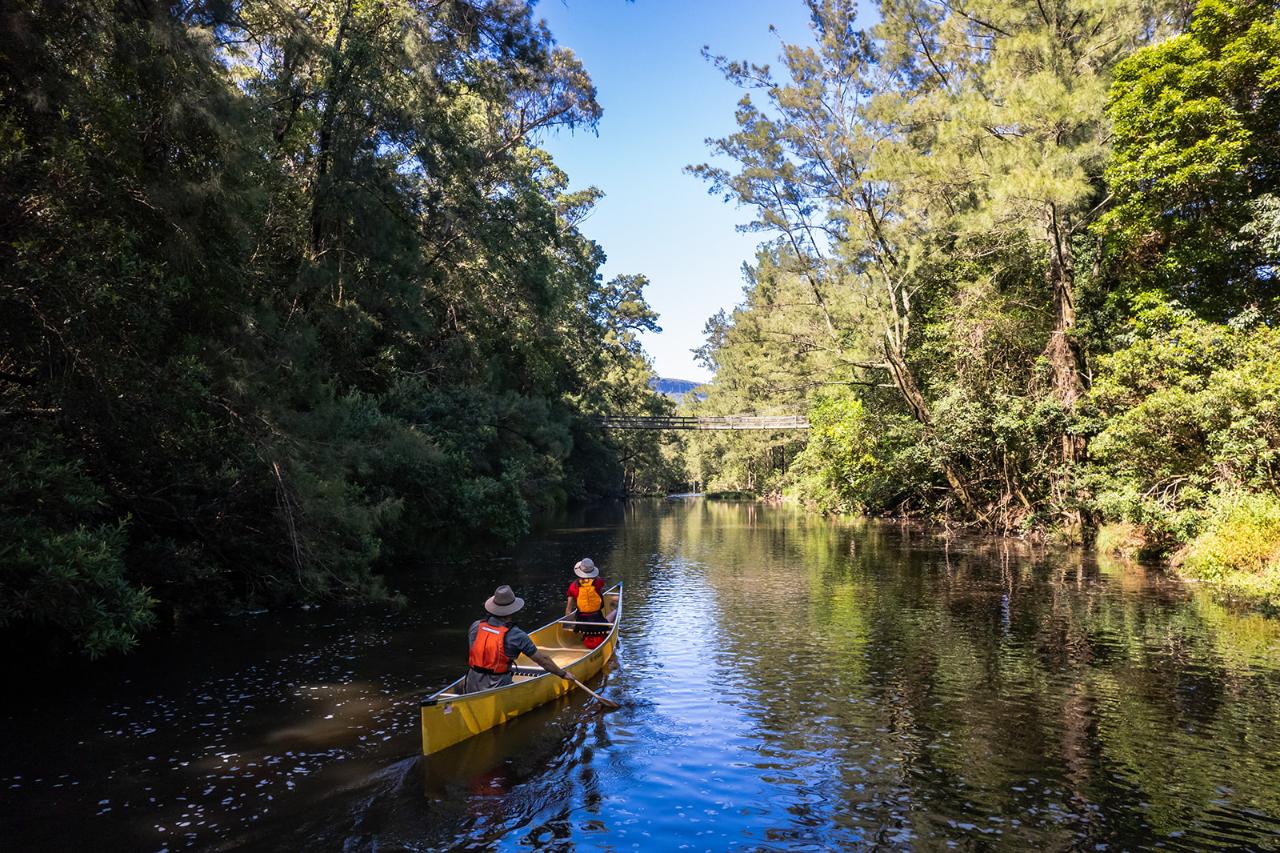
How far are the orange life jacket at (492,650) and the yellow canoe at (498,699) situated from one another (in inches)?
9.8

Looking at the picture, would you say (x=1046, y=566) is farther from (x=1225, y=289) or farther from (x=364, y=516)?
(x=364, y=516)

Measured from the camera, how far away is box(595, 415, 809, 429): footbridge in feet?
187

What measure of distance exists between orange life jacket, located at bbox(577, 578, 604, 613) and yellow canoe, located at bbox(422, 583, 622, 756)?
946mm

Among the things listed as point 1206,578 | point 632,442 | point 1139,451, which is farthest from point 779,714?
point 632,442

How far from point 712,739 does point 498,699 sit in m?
2.47

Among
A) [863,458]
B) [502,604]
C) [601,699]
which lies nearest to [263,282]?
[502,604]

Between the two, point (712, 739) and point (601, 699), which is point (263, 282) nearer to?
point (601, 699)

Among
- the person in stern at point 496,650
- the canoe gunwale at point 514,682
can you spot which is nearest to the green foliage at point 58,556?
the canoe gunwale at point 514,682

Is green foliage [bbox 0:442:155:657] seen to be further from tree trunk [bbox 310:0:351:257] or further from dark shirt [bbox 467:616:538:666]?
tree trunk [bbox 310:0:351:257]

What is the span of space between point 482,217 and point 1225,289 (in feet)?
65.4

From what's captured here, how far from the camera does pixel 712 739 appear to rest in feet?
28.0

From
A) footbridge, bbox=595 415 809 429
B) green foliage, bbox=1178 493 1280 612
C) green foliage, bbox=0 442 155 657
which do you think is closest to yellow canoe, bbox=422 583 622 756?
green foliage, bbox=0 442 155 657

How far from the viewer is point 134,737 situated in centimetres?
846

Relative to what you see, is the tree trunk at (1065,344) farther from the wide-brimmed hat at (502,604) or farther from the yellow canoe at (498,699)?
the wide-brimmed hat at (502,604)
